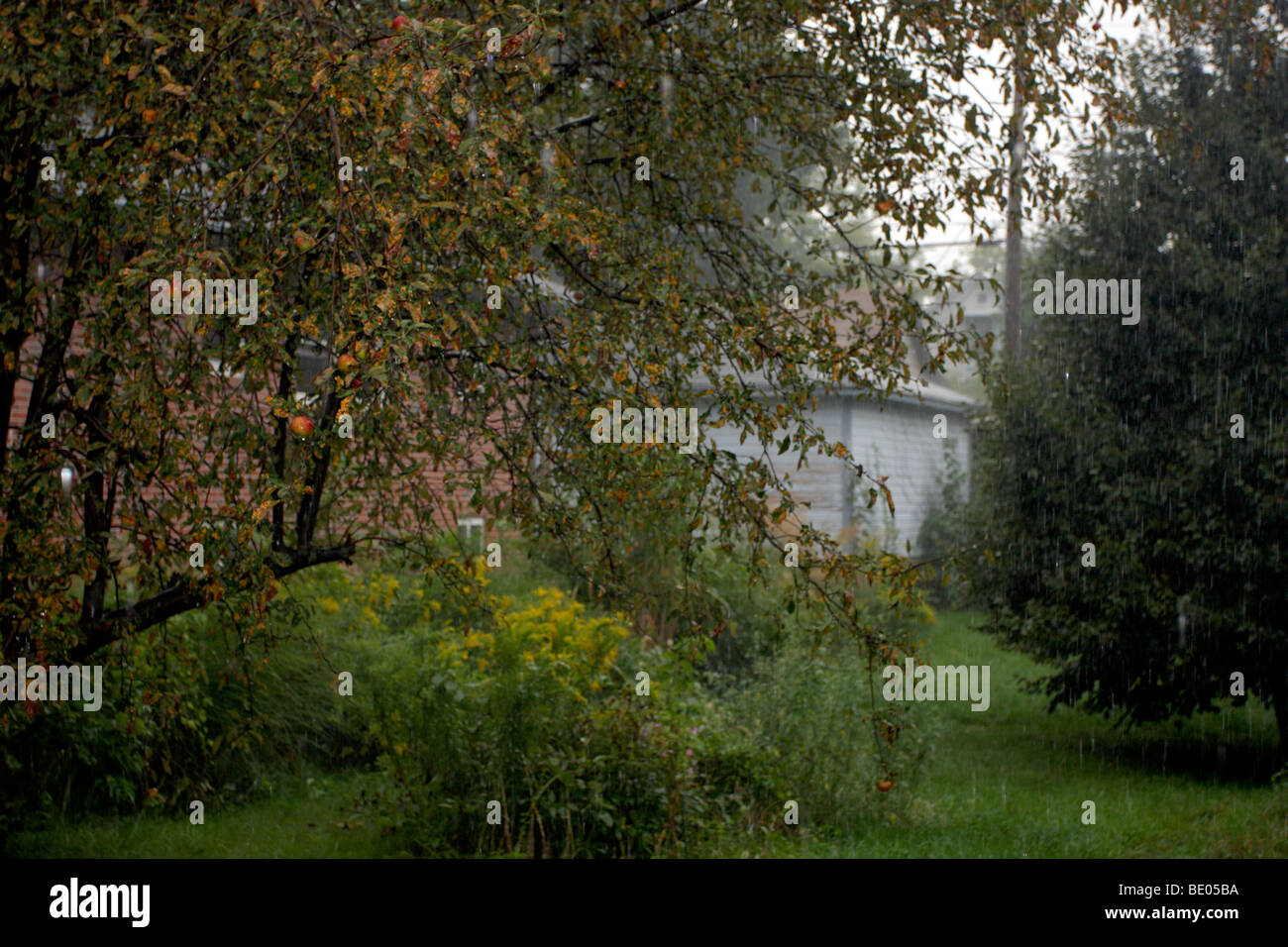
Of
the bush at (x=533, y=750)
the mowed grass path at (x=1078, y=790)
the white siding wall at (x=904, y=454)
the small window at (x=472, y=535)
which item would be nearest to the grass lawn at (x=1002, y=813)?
the mowed grass path at (x=1078, y=790)

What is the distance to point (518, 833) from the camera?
602 centimetres

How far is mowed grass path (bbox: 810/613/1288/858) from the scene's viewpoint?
684 cm

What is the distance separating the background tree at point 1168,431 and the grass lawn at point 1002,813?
685 millimetres

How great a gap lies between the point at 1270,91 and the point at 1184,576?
12.0 feet

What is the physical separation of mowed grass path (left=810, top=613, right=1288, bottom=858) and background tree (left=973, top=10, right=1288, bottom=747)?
60 cm

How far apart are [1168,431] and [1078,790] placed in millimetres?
2748

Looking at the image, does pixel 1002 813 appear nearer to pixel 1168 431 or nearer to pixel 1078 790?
pixel 1078 790

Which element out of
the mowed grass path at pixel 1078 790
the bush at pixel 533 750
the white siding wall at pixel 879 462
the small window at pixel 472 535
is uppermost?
the white siding wall at pixel 879 462

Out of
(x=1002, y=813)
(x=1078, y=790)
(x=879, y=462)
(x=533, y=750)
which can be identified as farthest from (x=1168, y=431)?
(x=879, y=462)

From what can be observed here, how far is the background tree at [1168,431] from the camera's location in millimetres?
8172

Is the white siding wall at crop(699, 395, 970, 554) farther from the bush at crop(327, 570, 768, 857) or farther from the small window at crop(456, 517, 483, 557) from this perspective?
the bush at crop(327, 570, 768, 857)

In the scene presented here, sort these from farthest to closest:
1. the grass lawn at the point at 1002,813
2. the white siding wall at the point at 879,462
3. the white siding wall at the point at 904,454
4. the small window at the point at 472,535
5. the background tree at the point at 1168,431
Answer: the white siding wall at the point at 904,454 → the white siding wall at the point at 879,462 → the small window at the point at 472,535 → the background tree at the point at 1168,431 → the grass lawn at the point at 1002,813

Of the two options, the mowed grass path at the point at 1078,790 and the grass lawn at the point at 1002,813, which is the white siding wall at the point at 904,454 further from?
the grass lawn at the point at 1002,813
